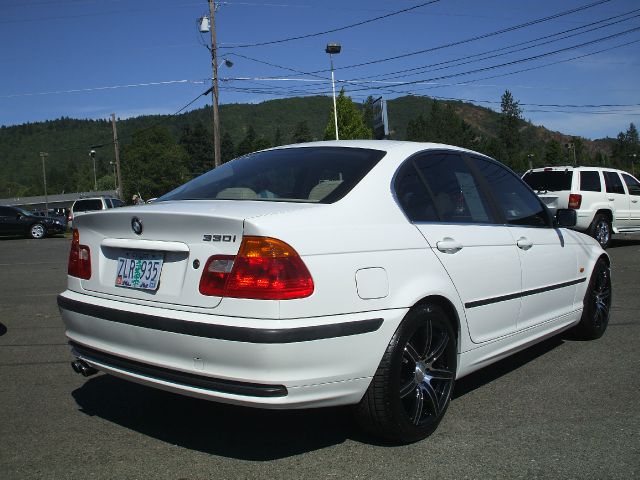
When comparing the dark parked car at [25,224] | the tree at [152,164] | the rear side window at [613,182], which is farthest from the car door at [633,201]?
the tree at [152,164]

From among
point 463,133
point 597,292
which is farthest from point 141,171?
point 597,292

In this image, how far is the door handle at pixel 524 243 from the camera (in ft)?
13.6

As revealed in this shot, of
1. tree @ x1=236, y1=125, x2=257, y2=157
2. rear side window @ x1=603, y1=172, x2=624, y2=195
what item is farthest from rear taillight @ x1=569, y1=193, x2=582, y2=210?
tree @ x1=236, y1=125, x2=257, y2=157

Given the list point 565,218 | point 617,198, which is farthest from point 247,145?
point 565,218

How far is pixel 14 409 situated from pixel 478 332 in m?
2.87

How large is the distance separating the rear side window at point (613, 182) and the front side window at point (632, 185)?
0.36 meters

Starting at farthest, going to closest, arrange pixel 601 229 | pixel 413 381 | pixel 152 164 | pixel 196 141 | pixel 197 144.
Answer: pixel 196 141 → pixel 197 144 → pixel 152 164 → pixel 601 229 → pixel 413 381

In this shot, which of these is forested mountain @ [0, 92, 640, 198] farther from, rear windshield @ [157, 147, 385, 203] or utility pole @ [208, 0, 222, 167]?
rear windshield @ [157, 147, 385, 203]

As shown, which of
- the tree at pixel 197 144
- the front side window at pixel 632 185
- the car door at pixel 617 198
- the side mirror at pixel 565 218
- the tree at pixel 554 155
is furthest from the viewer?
the tree at pixel 197 144

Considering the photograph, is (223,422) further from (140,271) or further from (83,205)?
(83,205)

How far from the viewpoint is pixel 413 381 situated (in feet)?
10.7

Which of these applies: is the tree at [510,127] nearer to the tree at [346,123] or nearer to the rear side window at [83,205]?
the tree at [346,123]

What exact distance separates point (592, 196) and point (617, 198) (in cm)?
100

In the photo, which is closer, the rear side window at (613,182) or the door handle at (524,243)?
the door handle at (524,243)
